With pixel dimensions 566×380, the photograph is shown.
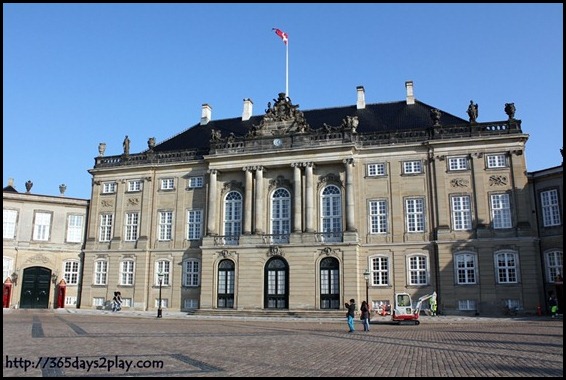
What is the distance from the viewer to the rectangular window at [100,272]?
152 ft

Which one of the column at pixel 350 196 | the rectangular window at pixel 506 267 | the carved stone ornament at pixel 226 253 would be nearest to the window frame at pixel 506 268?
the rectangular window at pixel 506 267

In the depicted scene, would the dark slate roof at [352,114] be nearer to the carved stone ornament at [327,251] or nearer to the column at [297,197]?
the column at [297,197]

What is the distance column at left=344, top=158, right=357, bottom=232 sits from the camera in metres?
39.3

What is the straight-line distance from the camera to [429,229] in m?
39.0

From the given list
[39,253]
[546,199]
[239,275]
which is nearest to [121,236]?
[39,253]

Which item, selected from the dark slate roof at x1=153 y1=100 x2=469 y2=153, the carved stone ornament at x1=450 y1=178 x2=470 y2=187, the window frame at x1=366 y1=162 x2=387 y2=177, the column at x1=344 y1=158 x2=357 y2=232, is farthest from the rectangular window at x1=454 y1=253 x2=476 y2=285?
the dark slate roof at x1=153 y1=100 x2=469 y2=153

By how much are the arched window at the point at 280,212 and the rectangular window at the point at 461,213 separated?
43.9ft

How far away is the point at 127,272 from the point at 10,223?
39.4ft

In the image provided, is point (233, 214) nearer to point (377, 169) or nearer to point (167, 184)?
point (167, 184)

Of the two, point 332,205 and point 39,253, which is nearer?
point 332,205

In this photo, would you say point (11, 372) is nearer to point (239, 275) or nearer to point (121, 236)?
point (239, 275)

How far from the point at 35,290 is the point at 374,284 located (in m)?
31.0

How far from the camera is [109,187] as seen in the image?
4862cm

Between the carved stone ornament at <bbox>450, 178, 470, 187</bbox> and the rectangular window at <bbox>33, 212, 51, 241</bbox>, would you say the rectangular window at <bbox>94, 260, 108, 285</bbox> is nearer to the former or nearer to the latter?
the rectangular window at <bbox>33, 212, 51, 241</bbox>
